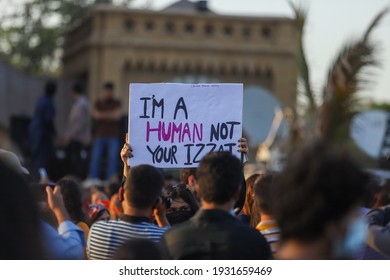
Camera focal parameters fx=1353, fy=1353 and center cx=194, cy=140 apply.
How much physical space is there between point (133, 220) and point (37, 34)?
4667 cm

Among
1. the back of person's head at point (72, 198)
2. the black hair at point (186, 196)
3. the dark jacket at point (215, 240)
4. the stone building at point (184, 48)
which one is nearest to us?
the dark jacket at point (215, 240)

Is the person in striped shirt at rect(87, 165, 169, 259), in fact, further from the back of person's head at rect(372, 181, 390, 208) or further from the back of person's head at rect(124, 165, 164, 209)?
the back of person's head at rect(372, 181, 390, 208)

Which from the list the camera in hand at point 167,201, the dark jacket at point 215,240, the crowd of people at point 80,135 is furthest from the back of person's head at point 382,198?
the crowd of people at point 80,135

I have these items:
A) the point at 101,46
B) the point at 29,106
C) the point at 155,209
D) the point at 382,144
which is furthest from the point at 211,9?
the point at 155,209

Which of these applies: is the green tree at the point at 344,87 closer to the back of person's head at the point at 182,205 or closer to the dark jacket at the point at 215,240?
the back of person's head at the point at 182,205

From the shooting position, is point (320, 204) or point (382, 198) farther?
point (382, 198)

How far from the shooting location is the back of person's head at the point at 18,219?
4.26 m

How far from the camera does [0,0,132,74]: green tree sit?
5144 centimetres

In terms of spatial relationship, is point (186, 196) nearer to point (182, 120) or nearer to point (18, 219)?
point (182, 120)

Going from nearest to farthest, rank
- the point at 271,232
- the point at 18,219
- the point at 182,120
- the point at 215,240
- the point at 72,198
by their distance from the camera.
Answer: the point at 18,219
the point at 215,240
the point at 271,232
the point at 72,198
the point at 182,120

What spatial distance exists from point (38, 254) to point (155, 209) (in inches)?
108

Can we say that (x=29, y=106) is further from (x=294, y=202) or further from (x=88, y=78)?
(x=294, y=202)

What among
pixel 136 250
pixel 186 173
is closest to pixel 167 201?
pixel 186 173

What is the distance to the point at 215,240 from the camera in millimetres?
5945
